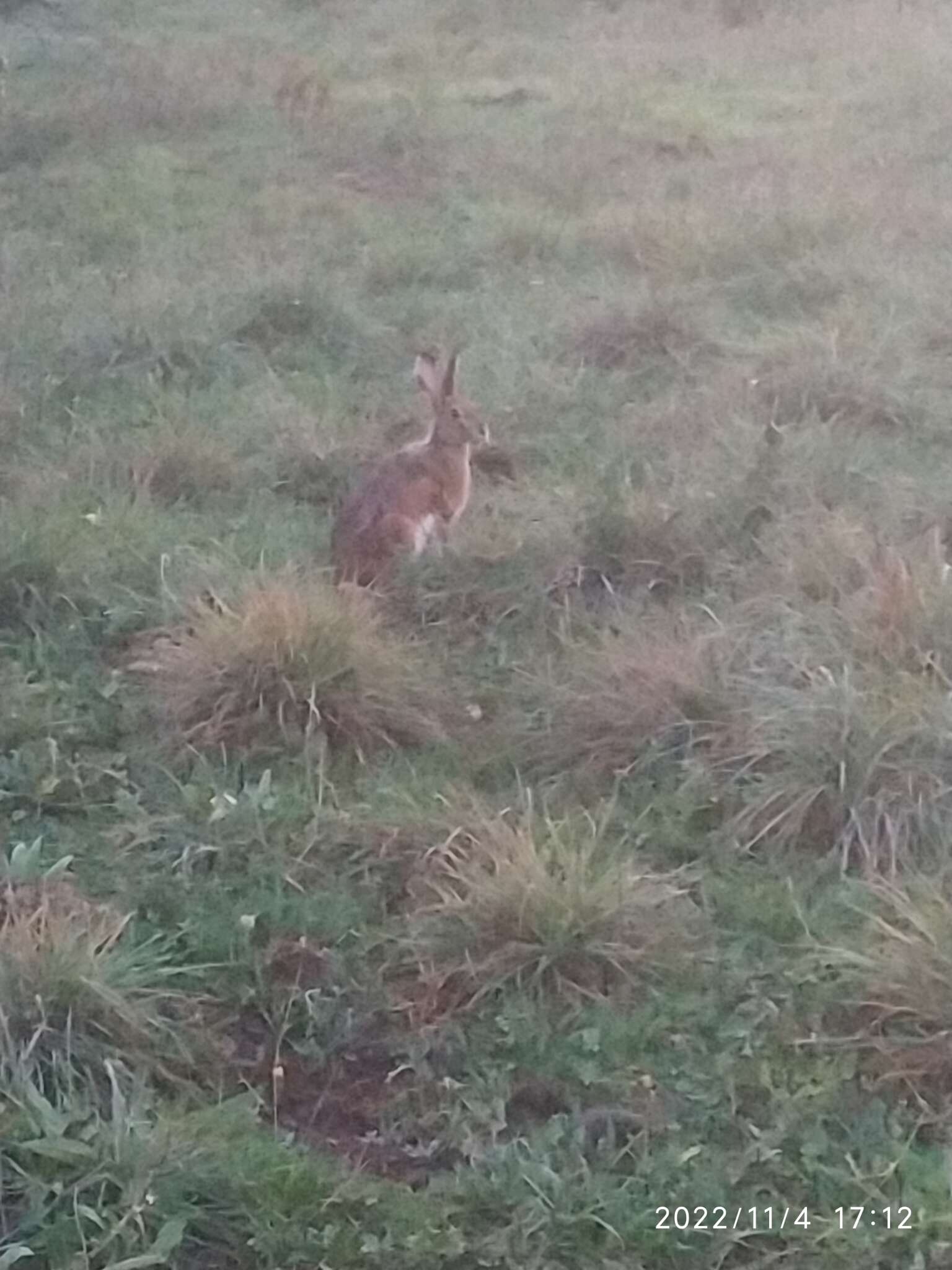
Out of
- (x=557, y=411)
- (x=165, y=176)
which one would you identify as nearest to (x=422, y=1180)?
(x=557, y=411)

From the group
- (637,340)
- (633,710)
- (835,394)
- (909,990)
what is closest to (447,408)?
(835,394)

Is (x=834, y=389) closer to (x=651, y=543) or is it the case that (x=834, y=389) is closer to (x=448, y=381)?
(x=448, y=381)

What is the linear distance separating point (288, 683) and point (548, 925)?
1189mm

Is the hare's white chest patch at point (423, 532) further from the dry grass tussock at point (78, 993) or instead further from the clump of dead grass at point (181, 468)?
the dry grass tussock at point (78, 993)

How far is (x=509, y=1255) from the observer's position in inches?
119

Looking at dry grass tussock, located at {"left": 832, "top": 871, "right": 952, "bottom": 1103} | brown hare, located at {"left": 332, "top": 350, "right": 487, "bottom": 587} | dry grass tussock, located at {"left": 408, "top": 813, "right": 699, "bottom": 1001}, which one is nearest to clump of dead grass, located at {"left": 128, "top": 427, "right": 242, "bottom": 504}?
brown hare, located at {"left": 332, "top": 350, "right": 487, "bottom": 587}

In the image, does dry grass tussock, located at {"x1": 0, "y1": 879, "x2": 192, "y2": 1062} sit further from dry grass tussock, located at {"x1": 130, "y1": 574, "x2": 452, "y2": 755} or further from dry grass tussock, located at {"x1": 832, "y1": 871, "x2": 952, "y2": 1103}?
dry grass tussock, located at {"x1": 832, "y1": 871, "x2": 952, "y2": 1103}

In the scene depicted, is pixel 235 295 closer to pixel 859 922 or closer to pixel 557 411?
pixel 557 411

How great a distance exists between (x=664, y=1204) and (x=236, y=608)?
2.23 m

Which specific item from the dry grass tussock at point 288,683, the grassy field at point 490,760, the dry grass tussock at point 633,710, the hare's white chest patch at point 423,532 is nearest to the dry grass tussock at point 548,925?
the grassy field at point 490,760

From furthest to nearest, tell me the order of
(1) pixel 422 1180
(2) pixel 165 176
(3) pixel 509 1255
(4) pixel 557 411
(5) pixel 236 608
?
(2) pixel 165 176
(4) pixel 557 411
(5) pixel 236 608
(1) pixel 422 1180
(3) pixel 509 1255

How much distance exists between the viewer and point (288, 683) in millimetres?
4625

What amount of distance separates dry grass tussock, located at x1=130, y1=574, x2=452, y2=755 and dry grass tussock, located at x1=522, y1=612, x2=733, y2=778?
296 millimetres

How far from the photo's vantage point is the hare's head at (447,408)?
6113 mm
